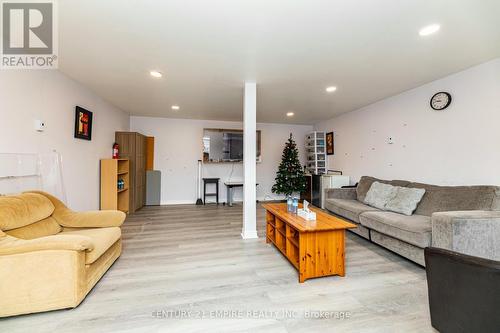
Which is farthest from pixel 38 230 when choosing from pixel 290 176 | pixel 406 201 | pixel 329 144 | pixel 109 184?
pixel 329 144

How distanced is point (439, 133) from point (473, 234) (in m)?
1.79

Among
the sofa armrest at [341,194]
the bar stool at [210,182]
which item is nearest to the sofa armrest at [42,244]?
the sofa armrest at [341,194]

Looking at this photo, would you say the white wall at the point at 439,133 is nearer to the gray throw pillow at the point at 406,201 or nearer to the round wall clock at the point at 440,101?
the round wall clock at the point at 440,101

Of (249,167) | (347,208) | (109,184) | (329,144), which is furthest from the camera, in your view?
(329,144)

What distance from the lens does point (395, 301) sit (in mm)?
1800

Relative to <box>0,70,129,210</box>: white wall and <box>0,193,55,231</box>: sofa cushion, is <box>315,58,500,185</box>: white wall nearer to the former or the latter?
<box>0,193,55,231</box>: sofa cushion

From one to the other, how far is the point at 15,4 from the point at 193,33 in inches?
55.8

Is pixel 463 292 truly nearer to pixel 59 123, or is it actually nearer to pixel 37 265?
pixel 37 265

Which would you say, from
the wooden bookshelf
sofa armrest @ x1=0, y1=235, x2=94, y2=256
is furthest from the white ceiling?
sofa armrest @ x1=0, y1=235, x2=94, y2=256

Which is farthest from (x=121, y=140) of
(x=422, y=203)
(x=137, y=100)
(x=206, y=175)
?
(x=422, y=203)

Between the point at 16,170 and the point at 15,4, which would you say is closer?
the point at 15,4

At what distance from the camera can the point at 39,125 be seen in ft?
8.51

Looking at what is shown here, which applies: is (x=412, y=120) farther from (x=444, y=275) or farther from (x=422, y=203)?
(x=444, y=275)

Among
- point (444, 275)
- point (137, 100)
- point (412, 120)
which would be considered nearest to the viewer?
point (444, 275)
